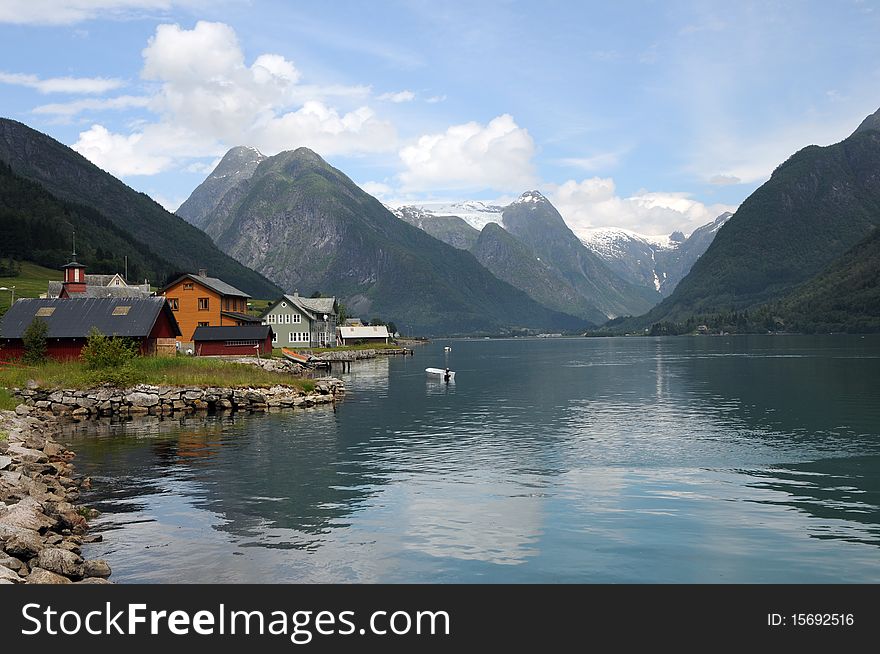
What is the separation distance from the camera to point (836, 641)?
1603 cm

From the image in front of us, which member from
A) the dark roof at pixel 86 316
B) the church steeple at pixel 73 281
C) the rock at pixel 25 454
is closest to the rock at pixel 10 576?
the rock at pixel 25 454

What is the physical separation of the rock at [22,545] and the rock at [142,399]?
147ft

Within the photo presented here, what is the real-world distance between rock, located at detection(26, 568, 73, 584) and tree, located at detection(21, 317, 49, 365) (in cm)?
6058

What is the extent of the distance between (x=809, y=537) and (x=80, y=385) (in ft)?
197

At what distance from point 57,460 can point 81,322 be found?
134 ft

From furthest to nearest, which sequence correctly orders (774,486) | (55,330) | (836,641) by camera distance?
(55,330) < (774,486) < (836,641)

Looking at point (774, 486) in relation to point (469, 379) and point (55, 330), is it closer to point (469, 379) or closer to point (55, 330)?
point (55, 330)

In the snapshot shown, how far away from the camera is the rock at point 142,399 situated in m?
64.8

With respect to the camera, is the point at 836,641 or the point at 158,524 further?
the point at 158,524

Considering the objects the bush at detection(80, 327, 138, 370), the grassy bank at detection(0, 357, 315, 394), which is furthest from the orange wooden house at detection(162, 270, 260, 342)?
the bush at detection(80, 327, 138, 370)

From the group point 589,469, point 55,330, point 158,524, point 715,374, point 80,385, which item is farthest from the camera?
point 715,374

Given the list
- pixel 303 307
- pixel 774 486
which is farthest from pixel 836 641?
pixel 303 307

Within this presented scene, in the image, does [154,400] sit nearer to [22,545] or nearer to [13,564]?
[22,545]

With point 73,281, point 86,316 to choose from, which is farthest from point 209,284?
point 86,316
